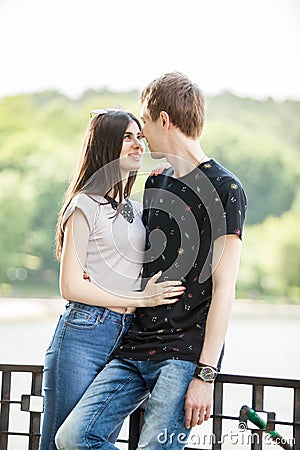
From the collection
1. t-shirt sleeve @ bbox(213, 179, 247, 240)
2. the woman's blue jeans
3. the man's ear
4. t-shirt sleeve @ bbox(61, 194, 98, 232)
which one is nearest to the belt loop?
the woman's blue jeans

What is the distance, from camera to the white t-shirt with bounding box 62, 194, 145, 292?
1.60 m

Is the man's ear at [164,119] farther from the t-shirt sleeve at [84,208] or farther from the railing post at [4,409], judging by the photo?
the railing post at [4,409]

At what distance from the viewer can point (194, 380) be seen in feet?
4.91

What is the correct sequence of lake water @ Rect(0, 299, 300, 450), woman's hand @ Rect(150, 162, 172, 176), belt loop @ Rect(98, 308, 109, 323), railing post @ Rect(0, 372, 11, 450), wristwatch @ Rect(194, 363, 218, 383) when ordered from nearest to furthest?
wristwatch @ Rect(194, 363, 218, 383) → belt loop @ Rect(98, 308, 109, 323) → woman's hand @ Rect(150, 162, 172, 176) → railing post @ Rect(0, 372, 11, 450) → lake water @ Rect(0, 299, 300, 450)

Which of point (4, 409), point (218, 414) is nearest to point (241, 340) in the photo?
point (4, 409)

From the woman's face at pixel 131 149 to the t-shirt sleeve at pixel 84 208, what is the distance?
0.38 feet

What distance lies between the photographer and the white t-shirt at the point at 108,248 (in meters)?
1.60

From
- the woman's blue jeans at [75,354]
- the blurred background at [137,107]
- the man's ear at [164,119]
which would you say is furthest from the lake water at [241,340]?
the man's ear at [164,119]

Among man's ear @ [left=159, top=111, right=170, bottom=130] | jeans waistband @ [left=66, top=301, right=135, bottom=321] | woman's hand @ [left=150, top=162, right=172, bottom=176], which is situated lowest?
jeans waistband @ [left=66, top=301, right=135, bottom=321]

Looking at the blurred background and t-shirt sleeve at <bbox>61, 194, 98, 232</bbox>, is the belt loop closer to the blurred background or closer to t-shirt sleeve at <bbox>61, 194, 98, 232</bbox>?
t-shirt sleeve at <bbox>61, 194, 98, 232</bbox>

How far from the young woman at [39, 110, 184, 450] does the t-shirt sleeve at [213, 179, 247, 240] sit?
0.51ft

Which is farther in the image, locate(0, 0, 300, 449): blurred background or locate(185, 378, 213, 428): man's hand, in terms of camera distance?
locate(0, 0, 300, 449): blurred background

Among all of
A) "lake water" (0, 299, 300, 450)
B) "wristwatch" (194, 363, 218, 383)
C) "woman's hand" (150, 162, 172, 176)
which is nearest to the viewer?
"wristwatch" (194, 363, 218, 383)

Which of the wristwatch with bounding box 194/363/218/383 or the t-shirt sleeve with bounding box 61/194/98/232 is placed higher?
the t-shirt sleeve with bounding box 61/194/98/232
